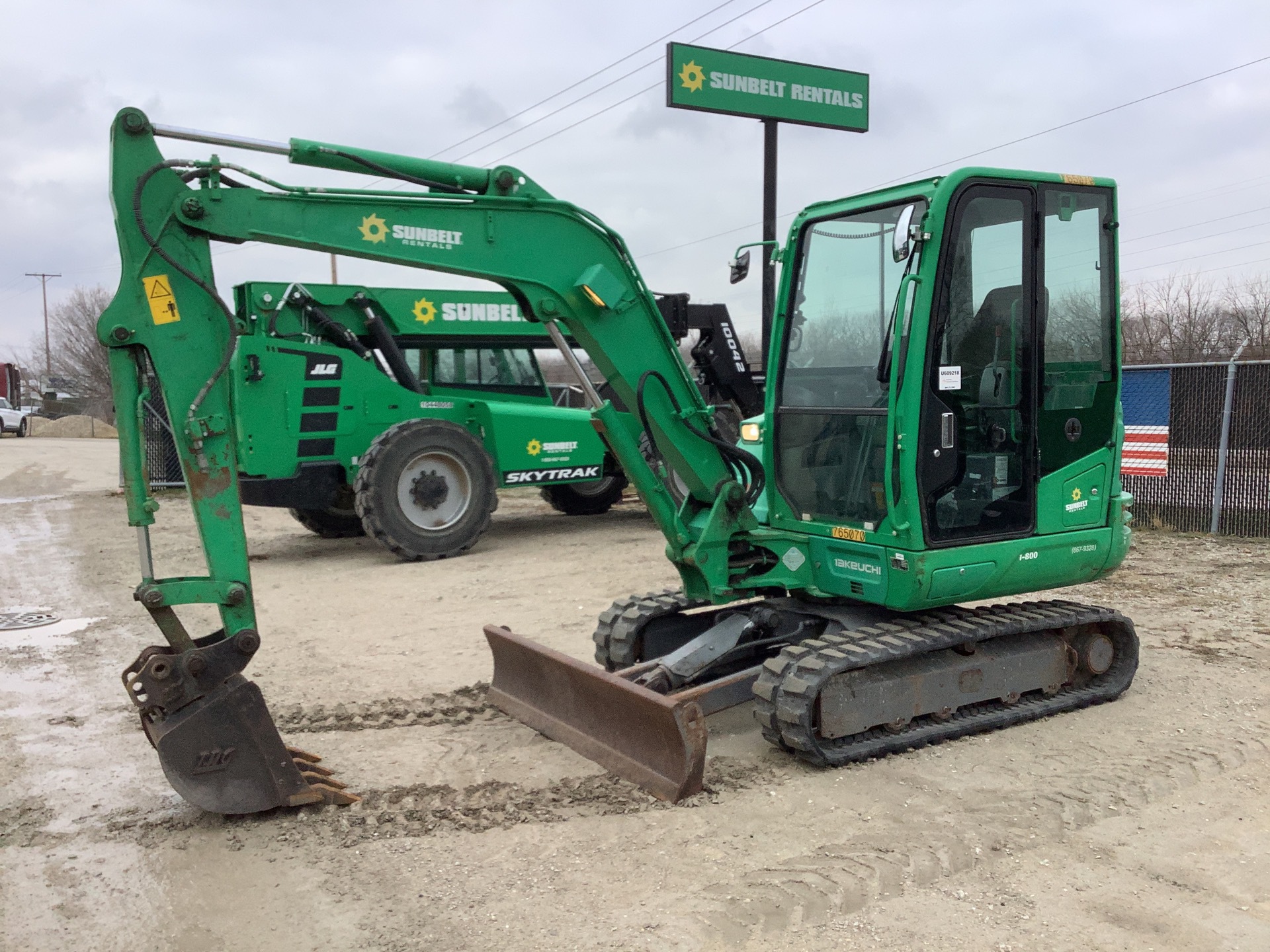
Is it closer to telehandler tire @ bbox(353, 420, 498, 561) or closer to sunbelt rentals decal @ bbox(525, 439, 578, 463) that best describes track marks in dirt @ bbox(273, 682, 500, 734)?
telehandler tire @ bbox(353, 420, 498, 561)

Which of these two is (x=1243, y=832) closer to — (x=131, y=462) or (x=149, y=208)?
(x=131, y=462)

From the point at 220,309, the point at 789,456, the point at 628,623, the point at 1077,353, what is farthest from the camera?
the point at 628,623

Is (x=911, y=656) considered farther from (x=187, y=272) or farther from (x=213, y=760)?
(x=187, y=272)

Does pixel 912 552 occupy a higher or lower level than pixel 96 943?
higher

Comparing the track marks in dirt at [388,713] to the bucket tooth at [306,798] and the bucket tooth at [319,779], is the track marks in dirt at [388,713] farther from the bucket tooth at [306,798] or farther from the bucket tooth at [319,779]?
the bucket tooth at [306,798]

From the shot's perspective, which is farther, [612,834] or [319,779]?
[319,779]

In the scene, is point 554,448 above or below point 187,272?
below

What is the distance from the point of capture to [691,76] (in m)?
10.5

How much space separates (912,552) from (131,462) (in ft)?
11.0

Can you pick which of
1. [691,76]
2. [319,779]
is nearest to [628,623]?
[319,779]

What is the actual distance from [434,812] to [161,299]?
7.53ft

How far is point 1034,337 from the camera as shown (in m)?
5.38

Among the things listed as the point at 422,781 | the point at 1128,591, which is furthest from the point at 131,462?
the point at 1128,591

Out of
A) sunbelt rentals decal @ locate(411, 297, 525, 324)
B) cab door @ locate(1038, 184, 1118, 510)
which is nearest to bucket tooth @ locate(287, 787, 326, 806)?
cab door @ locate(1038, 184, 1118, 510)
